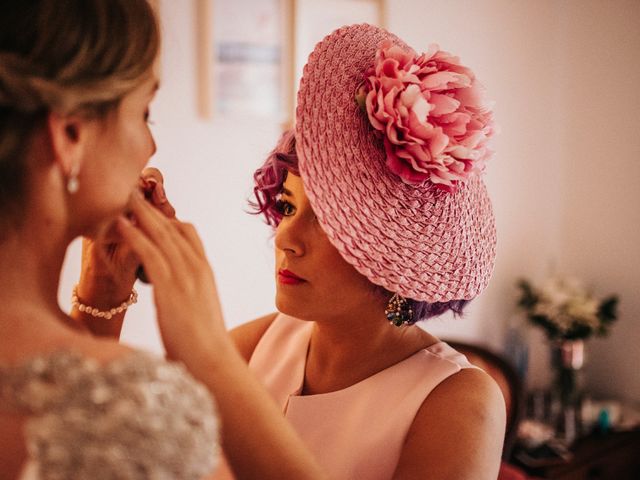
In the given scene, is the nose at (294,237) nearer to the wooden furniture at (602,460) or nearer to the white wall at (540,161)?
the white wall at (540,161)

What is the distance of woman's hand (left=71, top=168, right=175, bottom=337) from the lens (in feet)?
2.58

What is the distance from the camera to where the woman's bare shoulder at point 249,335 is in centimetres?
118

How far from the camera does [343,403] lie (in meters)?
0.97

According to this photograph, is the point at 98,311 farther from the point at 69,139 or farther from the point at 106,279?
the point at 69,139

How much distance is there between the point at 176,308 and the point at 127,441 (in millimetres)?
133

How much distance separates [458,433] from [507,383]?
105 centimetres

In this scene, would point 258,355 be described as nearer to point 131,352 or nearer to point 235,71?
point 131,352

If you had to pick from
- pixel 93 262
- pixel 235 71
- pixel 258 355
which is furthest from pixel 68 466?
pixel 235 71

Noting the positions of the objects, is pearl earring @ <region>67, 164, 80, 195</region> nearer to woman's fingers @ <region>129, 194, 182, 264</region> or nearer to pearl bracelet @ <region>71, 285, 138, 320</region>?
woman's fingers @ <region>129, 194, 182, 264</region>

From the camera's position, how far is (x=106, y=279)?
81 centimetres

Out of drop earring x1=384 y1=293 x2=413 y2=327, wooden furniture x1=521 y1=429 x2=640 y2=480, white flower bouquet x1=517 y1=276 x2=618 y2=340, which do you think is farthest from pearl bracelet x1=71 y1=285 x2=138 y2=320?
white flower bouquet x1=517 y1=276 x2=618 y2=340

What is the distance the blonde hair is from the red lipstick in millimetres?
443

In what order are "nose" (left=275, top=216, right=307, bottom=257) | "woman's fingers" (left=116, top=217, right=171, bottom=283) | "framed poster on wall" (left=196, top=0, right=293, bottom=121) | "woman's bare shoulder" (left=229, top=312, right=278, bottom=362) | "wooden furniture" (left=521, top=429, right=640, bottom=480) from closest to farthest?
1. "woman's fingers" (left=116, top=217, right=171, bottom=283)
2. "nose" (left=275, top=216, right=307, bottom=257)
3. "woman's bare shoulder" (left=229, top=312, right=278, bottom=362)
4. "framed poster on wall" (left=196, top=0, right=293, bottom=121)
5. "wooden furniture" (left=521, top=429, right=640, bottom=480)

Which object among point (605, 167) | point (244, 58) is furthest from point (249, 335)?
point (605, 167)
